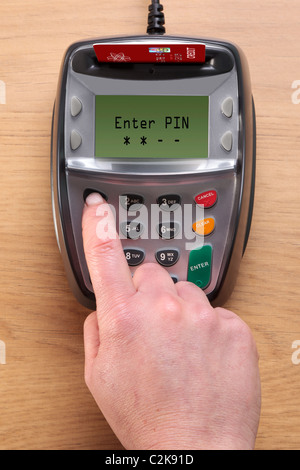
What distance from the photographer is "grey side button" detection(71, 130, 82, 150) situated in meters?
0.37

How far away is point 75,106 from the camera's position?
0.38m

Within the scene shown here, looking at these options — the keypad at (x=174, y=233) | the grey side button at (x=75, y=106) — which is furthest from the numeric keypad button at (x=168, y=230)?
the grey side button at (x=75, y=106)

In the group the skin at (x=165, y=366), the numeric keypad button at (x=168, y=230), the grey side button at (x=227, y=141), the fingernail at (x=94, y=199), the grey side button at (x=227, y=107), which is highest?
the grey side button at (x=227, y=107)

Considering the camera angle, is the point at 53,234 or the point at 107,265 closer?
the point at 107,265

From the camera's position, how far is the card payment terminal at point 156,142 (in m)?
0.38

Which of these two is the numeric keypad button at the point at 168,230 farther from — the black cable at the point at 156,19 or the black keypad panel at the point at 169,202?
the black cable at the point at 156,19

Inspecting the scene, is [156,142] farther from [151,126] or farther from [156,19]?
[156,19]

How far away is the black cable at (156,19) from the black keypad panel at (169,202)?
15cm

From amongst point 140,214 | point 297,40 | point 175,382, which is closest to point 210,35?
point 297,40

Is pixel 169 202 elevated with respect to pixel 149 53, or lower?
lower

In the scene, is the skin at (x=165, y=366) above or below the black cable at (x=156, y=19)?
below

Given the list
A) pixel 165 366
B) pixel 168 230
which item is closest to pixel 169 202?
pixel 168 230

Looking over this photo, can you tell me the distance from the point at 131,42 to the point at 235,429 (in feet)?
0.94

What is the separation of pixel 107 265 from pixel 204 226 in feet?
0.31
